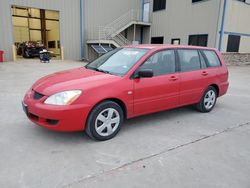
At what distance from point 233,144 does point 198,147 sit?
2.09ft

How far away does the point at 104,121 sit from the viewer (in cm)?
341

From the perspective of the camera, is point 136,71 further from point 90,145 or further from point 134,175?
point 134,175

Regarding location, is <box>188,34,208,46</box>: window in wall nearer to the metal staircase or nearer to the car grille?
the metal staircase

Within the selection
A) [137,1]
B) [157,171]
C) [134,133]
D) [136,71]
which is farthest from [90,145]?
[137,1]

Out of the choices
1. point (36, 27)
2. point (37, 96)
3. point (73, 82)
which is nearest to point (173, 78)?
point (73, 82)

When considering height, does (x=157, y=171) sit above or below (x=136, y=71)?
below

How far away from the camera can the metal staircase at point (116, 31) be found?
17.3m

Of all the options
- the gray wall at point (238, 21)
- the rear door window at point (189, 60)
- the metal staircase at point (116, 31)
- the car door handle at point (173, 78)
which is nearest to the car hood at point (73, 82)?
the car door handle at point (173, 78)

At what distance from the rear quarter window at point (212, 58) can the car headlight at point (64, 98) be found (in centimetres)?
330

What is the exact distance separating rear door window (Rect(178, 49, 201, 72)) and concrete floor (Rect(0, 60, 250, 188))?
3.58ft

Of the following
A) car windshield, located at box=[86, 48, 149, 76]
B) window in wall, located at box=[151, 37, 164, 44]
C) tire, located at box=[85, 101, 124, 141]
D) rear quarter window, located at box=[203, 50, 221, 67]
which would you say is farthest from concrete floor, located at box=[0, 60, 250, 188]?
window in wall, located at box=[151, 37, 164, 44]

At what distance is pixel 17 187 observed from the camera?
7.54 feet

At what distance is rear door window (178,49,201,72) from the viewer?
4.43 metres

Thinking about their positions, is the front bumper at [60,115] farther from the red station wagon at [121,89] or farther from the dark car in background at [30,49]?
the dark car in background at [30,49]
